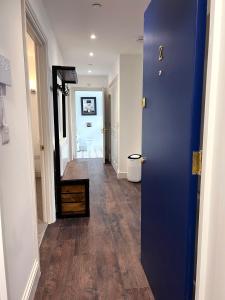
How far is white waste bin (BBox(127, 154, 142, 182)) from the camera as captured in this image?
4.57 m

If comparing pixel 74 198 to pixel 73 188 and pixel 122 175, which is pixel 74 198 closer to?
pixel 73 188

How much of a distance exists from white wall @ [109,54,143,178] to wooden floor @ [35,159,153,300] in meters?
1.57

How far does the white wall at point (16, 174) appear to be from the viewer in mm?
1252

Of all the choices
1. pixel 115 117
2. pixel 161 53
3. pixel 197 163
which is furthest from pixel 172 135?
pixel 115 117

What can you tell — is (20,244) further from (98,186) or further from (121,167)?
(121,167)

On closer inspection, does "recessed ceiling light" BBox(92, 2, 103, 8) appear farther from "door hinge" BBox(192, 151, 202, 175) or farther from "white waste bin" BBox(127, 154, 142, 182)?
"white waste bin" BBox(127, 154, 142, 182)

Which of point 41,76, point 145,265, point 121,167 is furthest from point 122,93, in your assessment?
point 145,265

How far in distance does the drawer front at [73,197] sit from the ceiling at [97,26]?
88.1 inches

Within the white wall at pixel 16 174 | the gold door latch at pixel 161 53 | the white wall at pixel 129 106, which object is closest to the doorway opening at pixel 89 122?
the white wall at pixel 129 106

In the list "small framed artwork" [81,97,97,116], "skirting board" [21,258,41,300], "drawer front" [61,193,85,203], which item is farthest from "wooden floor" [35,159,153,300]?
"small framed artwork" [81,97,97,116]

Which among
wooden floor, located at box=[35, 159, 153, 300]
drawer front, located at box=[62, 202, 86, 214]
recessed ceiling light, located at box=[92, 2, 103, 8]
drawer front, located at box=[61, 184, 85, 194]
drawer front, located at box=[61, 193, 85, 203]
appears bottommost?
wooden floor, located at box=[35, 159, 153, 300]

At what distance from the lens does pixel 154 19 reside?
1529 millimetres

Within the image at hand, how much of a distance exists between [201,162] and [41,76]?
7.10 feet

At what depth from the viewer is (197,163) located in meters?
1.07
